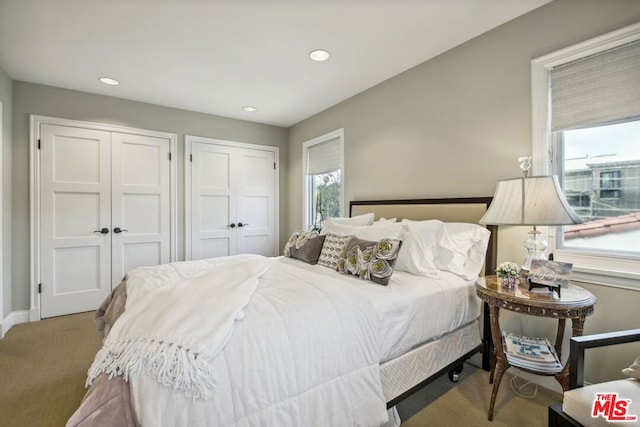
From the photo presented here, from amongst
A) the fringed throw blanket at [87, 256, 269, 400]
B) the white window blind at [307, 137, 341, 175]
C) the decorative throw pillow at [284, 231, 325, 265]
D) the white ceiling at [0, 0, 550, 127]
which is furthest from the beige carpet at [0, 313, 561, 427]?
the white window blind at [307, 137, 341, 175]

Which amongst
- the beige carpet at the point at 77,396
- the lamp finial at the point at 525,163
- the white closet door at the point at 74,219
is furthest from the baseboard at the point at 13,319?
the lamp finial at the point at 525,163

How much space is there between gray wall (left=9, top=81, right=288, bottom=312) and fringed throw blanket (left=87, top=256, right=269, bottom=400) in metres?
2.90

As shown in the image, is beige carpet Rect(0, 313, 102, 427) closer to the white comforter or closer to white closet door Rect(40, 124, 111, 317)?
white closet door Rect(40, 124, 111, 317)

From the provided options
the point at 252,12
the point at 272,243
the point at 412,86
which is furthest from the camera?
the point at 272,243

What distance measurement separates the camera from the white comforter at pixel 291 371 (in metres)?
0.98

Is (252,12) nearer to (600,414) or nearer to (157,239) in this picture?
(600,414)

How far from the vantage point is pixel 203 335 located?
109 centimetres

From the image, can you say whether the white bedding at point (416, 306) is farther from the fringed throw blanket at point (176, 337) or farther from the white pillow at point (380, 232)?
the fringed throw blanket at point (176, 337)

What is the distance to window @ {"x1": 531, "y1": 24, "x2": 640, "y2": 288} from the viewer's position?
65.0 inches

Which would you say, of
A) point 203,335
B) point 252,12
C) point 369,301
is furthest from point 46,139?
point 369,301

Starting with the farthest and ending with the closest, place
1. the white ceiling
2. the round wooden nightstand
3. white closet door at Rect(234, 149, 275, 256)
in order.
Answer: white closet door at Rect(234, 149, 275, 256) → the white ceiling → the round wooden nightstand

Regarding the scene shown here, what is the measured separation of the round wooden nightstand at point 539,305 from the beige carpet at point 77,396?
7.5 inches

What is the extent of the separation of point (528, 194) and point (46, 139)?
4.64m

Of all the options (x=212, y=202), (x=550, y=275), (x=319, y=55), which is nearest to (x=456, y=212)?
(x=550, y=275)
